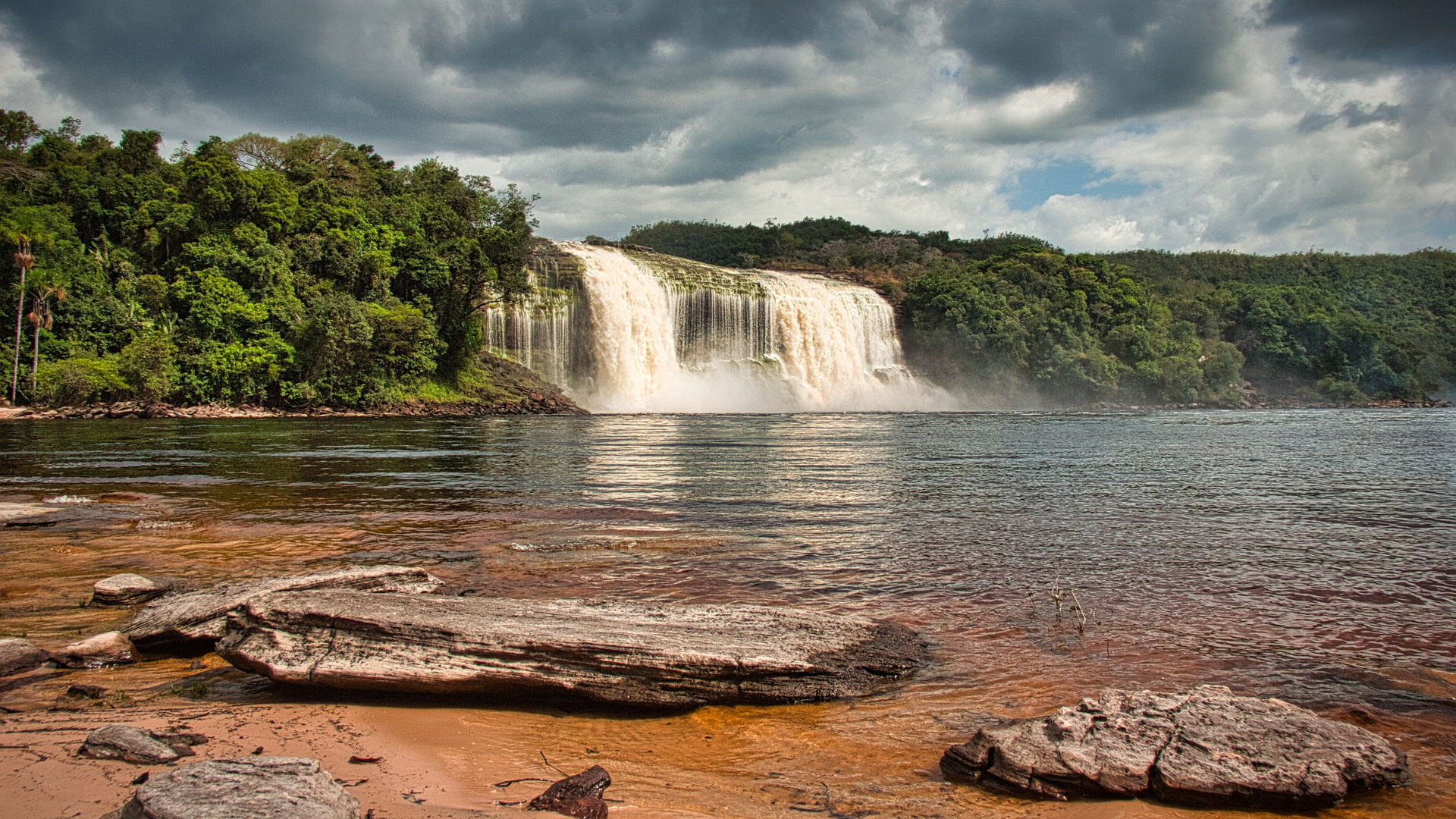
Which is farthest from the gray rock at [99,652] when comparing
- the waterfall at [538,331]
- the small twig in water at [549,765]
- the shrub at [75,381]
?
Answer: the waterfall at [538,331]

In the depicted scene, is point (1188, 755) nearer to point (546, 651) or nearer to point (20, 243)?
point (546, 651)

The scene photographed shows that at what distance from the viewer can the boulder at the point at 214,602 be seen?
469 centimetres

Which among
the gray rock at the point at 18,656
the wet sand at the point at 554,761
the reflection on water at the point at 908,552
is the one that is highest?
the gray rock at the point at 18,656

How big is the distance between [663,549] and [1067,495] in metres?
7.44

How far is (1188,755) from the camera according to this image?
3.25 meters

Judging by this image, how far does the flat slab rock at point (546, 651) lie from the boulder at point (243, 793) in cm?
124

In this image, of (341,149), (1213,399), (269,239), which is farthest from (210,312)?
(1213,399)

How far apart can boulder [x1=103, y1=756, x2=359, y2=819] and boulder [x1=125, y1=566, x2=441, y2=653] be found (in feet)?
7.58

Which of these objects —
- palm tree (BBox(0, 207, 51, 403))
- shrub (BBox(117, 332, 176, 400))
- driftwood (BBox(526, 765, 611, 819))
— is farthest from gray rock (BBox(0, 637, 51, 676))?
palm tree (BBox(0, 207, 51, 403))

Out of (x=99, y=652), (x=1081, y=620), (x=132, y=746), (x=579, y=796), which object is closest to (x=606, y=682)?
(x=579, y=796)

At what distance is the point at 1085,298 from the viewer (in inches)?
3376

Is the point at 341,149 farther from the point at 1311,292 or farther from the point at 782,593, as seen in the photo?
the point at 1311,292

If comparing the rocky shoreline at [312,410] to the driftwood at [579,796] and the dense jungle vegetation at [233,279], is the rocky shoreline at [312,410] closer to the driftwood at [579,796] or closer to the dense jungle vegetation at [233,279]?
the dense jungle vegetation at [233,279]

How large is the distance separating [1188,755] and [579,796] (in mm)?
2438
